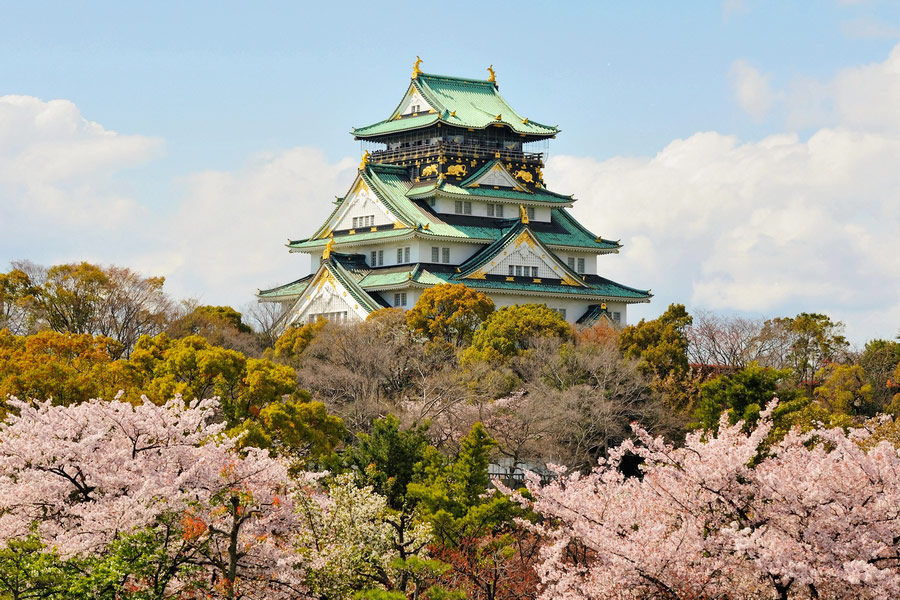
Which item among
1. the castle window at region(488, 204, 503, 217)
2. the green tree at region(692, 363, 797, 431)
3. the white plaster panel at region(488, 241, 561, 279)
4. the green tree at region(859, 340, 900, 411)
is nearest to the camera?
the green tree at region(692, 363, 797, 431)

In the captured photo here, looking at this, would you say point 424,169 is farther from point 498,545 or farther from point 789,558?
point 789,558

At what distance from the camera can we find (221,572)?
74.5 feet

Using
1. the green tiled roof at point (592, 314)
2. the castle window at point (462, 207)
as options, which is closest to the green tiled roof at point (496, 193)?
the castle window at point (462, 207)

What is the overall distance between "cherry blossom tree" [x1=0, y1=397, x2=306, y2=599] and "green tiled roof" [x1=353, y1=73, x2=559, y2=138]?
4810 centimetres

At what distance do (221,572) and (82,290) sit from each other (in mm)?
40046

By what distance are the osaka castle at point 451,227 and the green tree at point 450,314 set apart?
5.59 meters

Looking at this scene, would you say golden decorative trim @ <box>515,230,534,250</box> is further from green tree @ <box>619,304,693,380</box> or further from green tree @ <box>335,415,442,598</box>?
green tree @ <box>335,415,442,598</box>

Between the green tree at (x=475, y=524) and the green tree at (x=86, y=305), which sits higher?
the green tree at (x=86, y=305)

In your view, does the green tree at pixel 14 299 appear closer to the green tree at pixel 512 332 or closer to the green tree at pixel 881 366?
the green tree at pixel 512 332

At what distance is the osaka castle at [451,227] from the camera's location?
63.5m

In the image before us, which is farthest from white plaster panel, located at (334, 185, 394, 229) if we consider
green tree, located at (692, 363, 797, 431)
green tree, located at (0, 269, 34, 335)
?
green tree, located at (692, 363, 797, 431)

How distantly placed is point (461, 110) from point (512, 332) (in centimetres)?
2505

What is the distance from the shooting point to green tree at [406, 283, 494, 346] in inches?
2111

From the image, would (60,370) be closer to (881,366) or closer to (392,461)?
(392,461)
